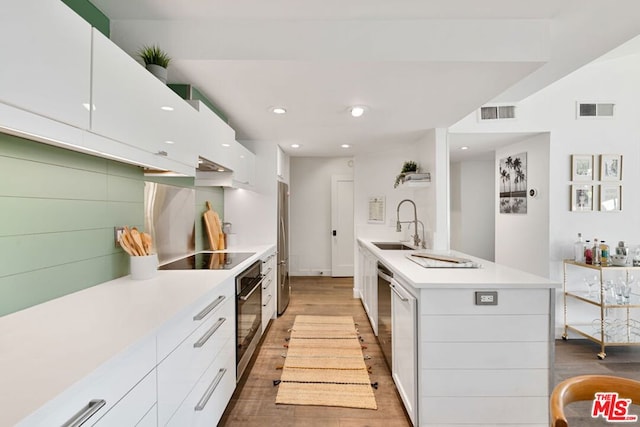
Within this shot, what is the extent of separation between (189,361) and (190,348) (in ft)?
0.18

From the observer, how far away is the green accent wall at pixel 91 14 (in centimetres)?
144

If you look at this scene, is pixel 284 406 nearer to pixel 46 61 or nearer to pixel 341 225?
pixel 46 61

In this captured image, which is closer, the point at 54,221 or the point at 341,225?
the point at 54,221

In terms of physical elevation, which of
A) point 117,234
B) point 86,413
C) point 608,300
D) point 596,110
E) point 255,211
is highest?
point 596,110

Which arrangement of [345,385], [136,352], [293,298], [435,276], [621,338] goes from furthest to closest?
[293,298], [621,338], [345,385], [435,276], [136,352]

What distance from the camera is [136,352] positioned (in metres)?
0.99

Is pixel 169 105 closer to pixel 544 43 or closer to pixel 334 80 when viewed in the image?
pixel 334 80

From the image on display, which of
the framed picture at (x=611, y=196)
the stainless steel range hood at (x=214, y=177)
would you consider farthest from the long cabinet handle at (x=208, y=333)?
the framed picture at (x=611, y=196)

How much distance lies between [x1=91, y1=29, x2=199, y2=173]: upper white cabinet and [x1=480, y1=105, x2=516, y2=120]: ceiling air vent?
3161 mm

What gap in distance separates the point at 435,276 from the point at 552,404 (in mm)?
1055

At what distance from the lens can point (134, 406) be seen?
3.23 feet

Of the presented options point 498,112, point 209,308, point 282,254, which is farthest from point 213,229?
point 498,112

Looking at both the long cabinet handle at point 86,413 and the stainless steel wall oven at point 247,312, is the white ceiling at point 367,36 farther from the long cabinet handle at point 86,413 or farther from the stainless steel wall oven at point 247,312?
the long cabinet handle at point 86,413

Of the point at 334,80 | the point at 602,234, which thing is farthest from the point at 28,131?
the point at 602,234
